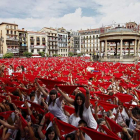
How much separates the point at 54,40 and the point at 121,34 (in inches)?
2564

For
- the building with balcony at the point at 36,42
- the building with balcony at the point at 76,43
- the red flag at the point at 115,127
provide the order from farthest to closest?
the building with balcony at the point at 76,43 < the building with balcony at the point at 36,42 < the red flag at the point at 115,127

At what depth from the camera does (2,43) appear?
7162 cm

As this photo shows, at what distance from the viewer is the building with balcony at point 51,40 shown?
91250 mm

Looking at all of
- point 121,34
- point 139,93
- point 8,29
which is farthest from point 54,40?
A: point 139,93

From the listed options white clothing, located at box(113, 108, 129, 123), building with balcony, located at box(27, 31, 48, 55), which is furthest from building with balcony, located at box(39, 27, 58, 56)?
white clothing, located at box(113, 108, 129, 123)

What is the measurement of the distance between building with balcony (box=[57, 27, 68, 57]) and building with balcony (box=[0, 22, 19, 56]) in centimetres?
2926

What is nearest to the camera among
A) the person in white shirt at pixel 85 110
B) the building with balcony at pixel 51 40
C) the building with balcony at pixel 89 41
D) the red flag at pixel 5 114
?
the person in white shirt at pixel 85 110

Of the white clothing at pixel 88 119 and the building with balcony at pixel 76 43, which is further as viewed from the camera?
the building with balcony at pixel 76 43

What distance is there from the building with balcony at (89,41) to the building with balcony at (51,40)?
69.9ft

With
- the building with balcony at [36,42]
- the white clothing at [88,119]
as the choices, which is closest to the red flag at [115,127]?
the white clothing at [88,119]

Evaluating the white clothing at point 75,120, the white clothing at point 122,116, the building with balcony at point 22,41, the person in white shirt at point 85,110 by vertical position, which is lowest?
the white clothing at point 122,116

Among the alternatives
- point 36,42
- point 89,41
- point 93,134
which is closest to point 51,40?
point 36,42

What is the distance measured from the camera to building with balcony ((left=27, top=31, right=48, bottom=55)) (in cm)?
8131

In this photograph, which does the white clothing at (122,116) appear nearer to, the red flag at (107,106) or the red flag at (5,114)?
the red flag at (107,106)
